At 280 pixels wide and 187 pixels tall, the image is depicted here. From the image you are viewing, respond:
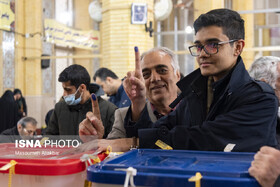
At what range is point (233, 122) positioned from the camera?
144cm

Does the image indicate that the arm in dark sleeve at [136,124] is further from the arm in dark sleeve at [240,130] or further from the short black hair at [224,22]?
the short black hair at [224,22]

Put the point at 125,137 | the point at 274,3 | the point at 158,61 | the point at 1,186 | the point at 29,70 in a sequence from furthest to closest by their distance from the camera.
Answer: the point at 274,3, the point at 29,70, the point at 158,61, the point at 125,137, the point at 1,186

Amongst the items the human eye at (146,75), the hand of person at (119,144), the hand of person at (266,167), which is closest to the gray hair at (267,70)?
the human eye at (146,75)

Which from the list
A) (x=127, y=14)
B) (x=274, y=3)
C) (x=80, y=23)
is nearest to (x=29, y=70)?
(x=80, y=23)

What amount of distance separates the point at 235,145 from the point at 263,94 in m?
0.24

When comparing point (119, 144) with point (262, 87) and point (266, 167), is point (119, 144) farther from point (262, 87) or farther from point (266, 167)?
point (266, 167)

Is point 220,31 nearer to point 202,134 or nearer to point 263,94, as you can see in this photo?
point 263,94

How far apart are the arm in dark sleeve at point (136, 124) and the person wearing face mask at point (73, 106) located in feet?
4.39

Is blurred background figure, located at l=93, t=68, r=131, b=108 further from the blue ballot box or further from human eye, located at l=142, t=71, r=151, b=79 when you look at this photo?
the blue ballot box

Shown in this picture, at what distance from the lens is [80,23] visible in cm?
1445

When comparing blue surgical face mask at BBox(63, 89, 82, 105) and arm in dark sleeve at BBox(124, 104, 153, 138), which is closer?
arm in dark sleeve at BBox(124, 104, 153, 138)

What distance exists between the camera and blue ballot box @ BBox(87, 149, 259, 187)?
0.94 m

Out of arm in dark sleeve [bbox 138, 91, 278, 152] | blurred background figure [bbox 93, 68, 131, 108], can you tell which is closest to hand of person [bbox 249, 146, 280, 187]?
arm in dark sleeve [bbox 138, 91, 278, 152]

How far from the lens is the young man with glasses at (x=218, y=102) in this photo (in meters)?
1.44
